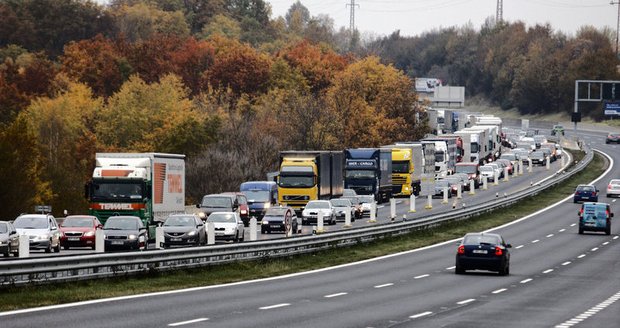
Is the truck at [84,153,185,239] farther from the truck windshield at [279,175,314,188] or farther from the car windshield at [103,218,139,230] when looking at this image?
the truck windshield at [279,175,314,188]

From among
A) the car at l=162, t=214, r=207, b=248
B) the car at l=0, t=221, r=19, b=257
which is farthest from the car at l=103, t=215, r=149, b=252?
the car at l=0, t=221, r=19, b=257

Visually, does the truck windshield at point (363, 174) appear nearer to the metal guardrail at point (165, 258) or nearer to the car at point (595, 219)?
the car at point (595, 219)

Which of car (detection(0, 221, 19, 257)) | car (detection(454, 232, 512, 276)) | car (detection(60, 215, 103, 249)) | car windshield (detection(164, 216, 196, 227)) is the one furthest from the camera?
car windshield (detection(164, 216, 196, 227))

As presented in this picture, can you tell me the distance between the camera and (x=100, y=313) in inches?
1051

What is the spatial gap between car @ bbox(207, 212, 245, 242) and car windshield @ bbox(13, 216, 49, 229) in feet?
27.4

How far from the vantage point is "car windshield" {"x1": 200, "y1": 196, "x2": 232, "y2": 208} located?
65.2 metres

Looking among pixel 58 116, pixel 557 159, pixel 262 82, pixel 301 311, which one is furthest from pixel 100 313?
pixel 262 82

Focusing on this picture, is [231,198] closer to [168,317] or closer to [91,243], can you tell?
[91,243]

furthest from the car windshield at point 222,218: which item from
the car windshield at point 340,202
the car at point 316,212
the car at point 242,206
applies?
the car windshield at point 340,202

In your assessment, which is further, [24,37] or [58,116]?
[24,37]

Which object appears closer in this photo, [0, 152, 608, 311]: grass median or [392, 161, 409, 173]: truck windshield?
[0, 152, 608, 311]: grass median

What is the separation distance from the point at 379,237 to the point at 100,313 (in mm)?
32385

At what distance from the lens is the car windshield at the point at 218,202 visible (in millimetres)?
65250

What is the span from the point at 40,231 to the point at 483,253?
53.7ft
